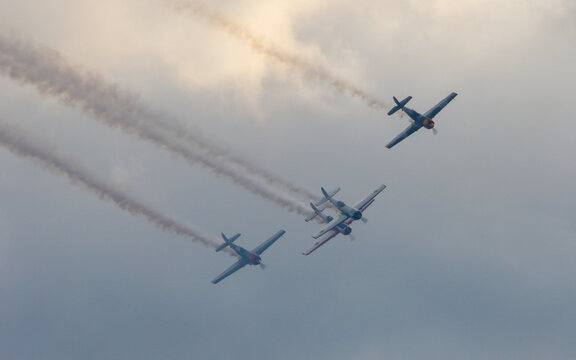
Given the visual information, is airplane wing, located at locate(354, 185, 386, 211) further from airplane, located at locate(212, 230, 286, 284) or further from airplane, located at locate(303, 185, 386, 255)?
airplane, located at locate(212, 230, 286, 284)

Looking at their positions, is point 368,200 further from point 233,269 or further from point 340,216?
point 233,269

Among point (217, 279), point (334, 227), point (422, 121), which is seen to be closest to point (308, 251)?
point (334, 227)

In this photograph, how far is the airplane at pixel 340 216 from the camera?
122750mm

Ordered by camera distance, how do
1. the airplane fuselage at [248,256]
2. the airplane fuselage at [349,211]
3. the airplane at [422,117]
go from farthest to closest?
1. the airplane fuselage at [248,256]
2. the airplane fuselage at [349,211]
3. the airplane at [422,117]

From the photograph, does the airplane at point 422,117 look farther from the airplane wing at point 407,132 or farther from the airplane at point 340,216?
the airplane at point 340,216

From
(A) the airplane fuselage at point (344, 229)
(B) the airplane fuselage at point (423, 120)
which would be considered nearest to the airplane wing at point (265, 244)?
(A) the airplane fuselage at point (344, 229)

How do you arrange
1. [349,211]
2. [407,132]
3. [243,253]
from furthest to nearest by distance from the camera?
[243,253] → [349,211] → [407,132]

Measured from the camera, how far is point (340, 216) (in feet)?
407

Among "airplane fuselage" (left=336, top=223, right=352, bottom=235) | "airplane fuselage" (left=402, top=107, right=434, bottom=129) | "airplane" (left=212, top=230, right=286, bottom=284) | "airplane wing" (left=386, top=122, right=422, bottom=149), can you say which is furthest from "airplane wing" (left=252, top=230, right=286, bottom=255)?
"airplane fuselage" (left=402, top=107, right=434, bottom=129)

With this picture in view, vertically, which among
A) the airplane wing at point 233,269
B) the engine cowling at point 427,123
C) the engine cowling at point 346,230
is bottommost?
the engine cowling at point 346,230

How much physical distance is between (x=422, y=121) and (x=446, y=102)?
148 inches

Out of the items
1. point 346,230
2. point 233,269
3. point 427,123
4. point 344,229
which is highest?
point 427,123

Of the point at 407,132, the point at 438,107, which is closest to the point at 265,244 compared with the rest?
the point at 407,132

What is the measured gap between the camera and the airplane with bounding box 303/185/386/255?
12275cm
